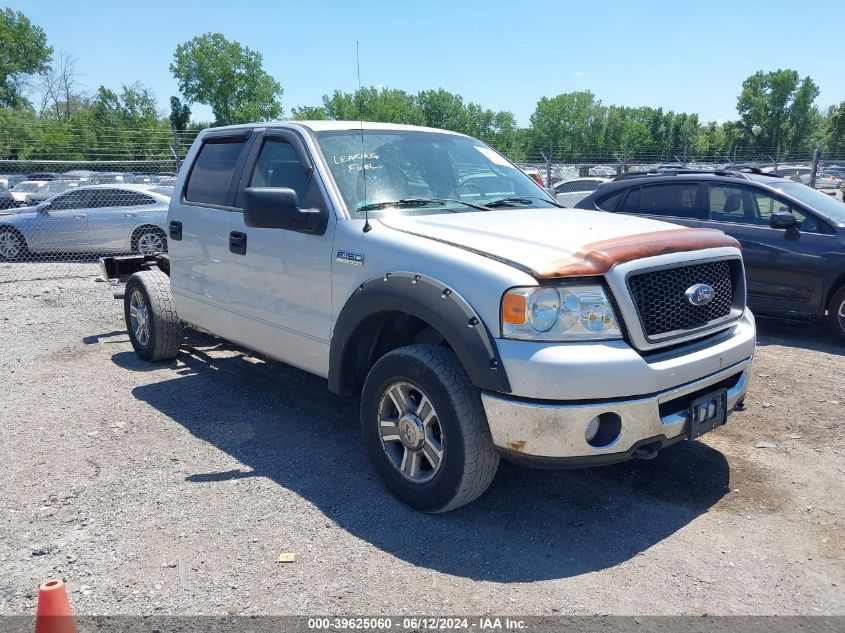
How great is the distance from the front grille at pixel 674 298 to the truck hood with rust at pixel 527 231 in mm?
242

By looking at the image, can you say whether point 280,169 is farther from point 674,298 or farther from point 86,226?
point 86,226

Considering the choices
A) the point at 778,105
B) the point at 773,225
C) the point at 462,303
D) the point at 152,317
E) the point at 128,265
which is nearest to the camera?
the point at 462,303

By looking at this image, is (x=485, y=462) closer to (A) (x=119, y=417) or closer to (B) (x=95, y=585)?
(B) (x=95, y=585)

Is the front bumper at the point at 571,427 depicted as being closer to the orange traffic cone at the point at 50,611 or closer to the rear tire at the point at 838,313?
the orange traffic cone at the point at 50,611

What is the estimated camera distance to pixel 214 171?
5422 mm

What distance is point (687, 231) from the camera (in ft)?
12.8

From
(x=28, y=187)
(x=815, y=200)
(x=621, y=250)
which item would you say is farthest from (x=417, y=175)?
(x=28, y=187)

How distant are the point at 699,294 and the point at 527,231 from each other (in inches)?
36.3

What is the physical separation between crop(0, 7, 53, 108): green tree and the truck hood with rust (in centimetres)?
9295

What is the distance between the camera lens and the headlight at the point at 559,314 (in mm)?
3176

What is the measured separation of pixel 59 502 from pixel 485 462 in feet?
7.78

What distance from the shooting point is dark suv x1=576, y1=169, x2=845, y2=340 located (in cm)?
727

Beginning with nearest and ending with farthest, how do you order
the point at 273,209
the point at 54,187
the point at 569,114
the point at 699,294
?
the point at 699,294, the point at 273,209, the point at 54,187, the point at 569,114

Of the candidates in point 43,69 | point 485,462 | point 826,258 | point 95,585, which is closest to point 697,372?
point 485,462
